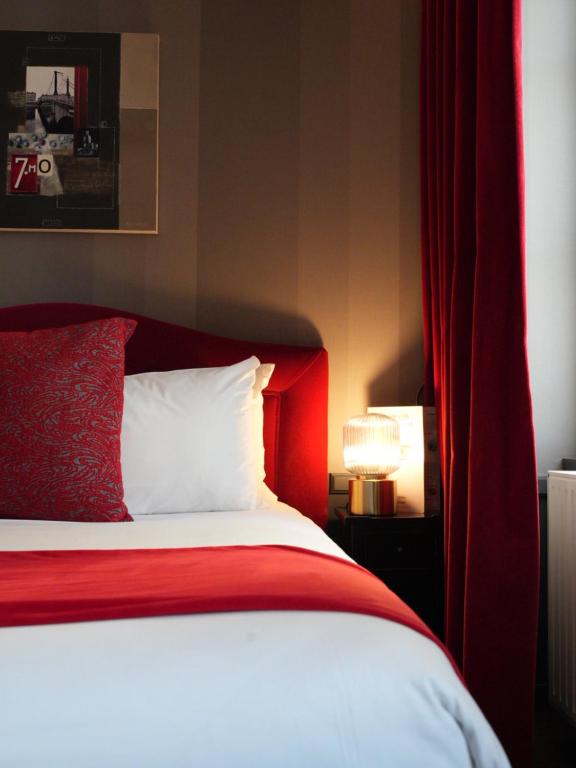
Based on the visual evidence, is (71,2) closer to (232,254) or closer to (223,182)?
(223,182)

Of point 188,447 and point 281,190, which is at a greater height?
point 281,190

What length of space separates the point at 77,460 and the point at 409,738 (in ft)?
4.27

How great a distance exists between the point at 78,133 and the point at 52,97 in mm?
160

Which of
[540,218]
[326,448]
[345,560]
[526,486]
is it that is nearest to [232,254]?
[326,448]

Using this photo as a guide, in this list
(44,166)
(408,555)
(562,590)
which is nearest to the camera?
(562,590)

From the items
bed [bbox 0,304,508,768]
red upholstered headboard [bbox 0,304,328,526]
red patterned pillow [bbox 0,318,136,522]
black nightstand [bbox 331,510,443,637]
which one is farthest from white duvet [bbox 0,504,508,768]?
red upholstered headboard [bbox 0,304,328,526]

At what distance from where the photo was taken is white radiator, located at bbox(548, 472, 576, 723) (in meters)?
2.10

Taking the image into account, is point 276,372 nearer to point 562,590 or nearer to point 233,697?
point 562,590

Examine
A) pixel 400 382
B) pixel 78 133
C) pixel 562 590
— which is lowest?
pixel 562 590

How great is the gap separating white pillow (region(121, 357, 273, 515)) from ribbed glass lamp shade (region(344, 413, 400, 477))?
0.41m

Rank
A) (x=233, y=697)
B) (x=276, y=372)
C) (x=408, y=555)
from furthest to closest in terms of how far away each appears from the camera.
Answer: (x=276, y=372)
(x=408, y=555)
(x=233, y=697)

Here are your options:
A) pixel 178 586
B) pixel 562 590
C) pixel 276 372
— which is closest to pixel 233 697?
pixel 178 586

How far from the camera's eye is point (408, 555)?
8.27ft

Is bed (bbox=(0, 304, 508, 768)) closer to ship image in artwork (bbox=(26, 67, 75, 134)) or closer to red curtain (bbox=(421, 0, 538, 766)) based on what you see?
red curtain (bbox=(421, 0, 538, 766))
